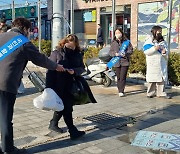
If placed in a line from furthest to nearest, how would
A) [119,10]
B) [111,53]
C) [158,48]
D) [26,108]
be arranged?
1. [119,10]
2. [111,53]
3. [158,48]
4. [26,108]

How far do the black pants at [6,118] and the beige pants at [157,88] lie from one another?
4420 mm

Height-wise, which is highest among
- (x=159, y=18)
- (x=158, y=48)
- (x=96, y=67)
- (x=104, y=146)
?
(x=159, y=18)

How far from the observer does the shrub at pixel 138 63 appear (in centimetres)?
1000

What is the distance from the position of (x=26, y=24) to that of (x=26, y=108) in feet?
9.56

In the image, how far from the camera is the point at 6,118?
4.07 m

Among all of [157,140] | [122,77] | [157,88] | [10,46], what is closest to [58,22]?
→ [122,77]

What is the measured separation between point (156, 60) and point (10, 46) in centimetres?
442

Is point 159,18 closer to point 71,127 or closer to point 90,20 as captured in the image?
point 90,20

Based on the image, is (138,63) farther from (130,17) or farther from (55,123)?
(130,17)

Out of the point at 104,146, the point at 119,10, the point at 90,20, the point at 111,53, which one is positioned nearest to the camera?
the point at 104,146

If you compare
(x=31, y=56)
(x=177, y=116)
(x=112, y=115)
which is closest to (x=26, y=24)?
(x=31, y=56)

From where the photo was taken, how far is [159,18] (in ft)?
60.3

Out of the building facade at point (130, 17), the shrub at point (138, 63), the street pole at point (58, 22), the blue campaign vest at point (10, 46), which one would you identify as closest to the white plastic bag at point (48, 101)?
the blue campaign vest at point (10, 46)

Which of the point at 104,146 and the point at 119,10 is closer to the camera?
the point at 104,146
